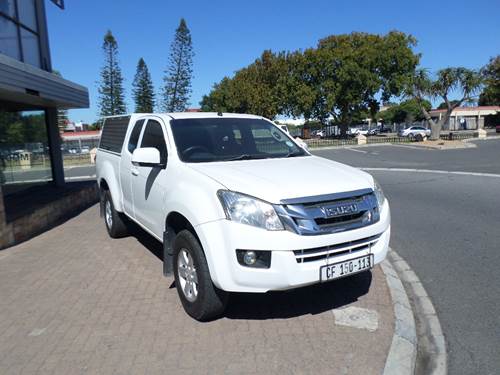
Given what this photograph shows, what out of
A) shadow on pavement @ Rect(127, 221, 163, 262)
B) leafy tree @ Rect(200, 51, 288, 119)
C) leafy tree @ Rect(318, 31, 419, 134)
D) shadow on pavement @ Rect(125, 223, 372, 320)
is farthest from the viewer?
leafy tree @ Rect(200, 51, 288, 119)

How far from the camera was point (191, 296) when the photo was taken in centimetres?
397

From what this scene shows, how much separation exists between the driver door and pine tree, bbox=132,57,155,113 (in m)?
46.2

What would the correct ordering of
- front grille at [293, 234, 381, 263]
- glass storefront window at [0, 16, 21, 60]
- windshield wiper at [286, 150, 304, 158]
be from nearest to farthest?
front grille at [293, 234, 381, 263] → windshield wiper at [286, 150, 304, 158] → glass storefront window at [0, 16, 21, 60]

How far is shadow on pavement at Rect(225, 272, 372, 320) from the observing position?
4.09m

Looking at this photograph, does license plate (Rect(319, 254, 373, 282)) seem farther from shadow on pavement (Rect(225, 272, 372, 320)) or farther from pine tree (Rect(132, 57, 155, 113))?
pine tree (Rect(132, 57, 155, 113))

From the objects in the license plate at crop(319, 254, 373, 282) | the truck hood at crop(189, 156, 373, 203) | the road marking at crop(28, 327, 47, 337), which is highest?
the truck hood at crop(189, 156, 373, 203)

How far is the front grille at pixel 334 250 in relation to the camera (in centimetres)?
338

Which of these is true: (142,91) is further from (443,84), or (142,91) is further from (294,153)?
(294,153)

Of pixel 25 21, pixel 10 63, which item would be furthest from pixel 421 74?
pixel 10 63

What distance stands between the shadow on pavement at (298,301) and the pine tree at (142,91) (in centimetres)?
4767

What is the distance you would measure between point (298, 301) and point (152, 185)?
2050 millimetres

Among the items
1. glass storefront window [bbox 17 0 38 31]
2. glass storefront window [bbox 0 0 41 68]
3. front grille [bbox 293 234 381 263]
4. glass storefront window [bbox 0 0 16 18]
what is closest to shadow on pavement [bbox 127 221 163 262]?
front grille [bbox 293 234 381 263]

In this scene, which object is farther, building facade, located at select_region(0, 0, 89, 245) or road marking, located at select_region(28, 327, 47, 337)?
building facade, located at select_region(0, 0, 89, 245)

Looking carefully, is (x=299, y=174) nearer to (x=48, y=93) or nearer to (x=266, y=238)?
(x=266, y=238)
